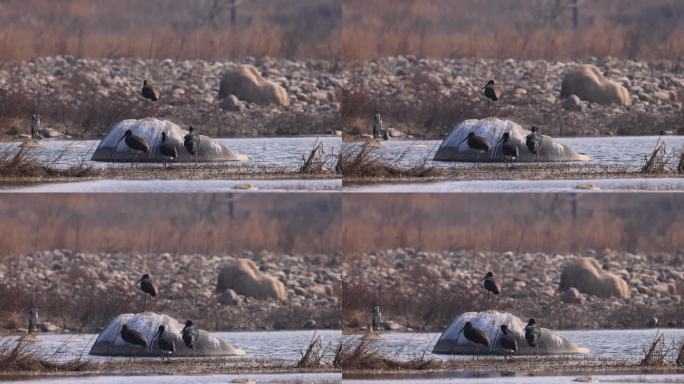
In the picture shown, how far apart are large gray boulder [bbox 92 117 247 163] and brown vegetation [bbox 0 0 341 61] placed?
1136 centimetres

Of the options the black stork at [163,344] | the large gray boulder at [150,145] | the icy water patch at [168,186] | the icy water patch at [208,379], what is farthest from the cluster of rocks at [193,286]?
the icy water patch at [208,379]

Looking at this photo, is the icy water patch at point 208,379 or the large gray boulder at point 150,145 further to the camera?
the large gray boulder at point 150,145

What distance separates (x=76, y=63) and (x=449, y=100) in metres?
12.9

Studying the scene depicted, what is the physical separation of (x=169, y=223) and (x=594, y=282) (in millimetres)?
13846

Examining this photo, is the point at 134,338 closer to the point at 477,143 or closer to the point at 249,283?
the point at 477,143

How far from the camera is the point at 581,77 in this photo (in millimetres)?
59781

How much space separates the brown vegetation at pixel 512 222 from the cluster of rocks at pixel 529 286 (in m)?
0.61

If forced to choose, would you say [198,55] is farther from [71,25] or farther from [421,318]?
[421,318]

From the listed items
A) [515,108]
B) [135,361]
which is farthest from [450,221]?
[135,361]

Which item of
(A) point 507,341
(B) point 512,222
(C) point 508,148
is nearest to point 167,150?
(C) point 508,148

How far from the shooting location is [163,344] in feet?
157

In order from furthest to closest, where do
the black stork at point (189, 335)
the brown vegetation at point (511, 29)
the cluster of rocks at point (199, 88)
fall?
1. the cluster of rocks at point (199, 88)
2. the brown vegetation at point (511, 29)
3. the black stork at point (189, 335)

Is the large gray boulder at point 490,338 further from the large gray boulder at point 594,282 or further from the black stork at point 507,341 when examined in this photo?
the large gray boulder at point 594,282

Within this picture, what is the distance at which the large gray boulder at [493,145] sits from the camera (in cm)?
4931
